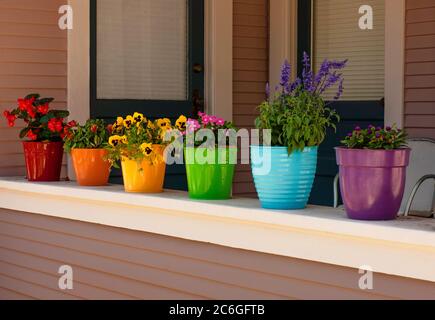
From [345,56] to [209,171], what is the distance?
255cm

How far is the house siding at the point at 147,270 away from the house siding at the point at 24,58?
371 mm

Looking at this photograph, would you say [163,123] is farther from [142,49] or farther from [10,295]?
[142,49]

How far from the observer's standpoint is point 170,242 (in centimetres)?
334

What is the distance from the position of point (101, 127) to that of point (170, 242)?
0.89 metres

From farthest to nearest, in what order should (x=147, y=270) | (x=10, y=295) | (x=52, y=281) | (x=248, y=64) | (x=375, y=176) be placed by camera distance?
1. (x=248, y=64)
2. (x=10, y=295)
3. (x=52, y=281)
4. (x=147, y=270)
5. (x=375, y=176)

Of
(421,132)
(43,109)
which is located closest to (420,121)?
(421,132)

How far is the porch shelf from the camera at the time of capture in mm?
2480

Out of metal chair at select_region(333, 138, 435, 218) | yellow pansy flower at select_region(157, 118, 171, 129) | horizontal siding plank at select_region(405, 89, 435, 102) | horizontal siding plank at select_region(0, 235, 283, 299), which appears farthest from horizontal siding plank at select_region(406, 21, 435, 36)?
horizontal siding plank at select_region(0, 235, 283, 299)

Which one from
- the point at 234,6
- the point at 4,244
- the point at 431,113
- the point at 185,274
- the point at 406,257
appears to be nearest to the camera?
the point at 406,257

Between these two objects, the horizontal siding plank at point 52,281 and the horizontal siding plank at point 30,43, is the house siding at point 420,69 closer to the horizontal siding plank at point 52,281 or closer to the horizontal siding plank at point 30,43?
the horizontal siding plank at point 30,43

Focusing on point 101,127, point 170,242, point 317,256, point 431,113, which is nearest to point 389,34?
point 431,113

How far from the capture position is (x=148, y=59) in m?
5.31

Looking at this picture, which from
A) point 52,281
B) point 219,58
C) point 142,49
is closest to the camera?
point 52,281

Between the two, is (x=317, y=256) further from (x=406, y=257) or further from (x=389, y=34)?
(x=389, y=34)
